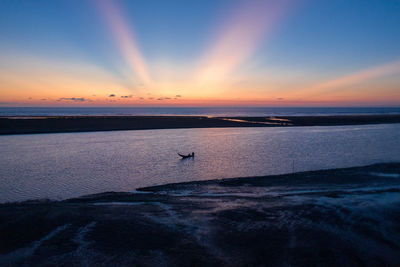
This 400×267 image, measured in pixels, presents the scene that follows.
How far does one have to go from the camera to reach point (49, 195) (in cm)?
1345

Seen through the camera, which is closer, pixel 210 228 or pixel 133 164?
pixel 210 228

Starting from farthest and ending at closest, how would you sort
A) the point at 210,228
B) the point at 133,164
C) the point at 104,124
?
the point at 104,124, the point at 133,164, the point at 210,228

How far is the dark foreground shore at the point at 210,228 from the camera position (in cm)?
788

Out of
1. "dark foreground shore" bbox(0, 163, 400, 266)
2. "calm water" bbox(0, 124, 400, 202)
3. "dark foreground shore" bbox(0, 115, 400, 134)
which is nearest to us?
"dark foreground shore" bbox(0, 163, 400, 266)

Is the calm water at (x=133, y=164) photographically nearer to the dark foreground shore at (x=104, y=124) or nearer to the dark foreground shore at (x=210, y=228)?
the dark foreground shore at (x=210, y=228)

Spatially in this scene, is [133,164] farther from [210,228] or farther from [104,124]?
[104,124]

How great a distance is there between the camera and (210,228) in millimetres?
9688

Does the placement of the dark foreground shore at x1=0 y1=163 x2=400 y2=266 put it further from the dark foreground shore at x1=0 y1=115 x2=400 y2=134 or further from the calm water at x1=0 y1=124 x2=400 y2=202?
the dark foreground shore at x1=0 y1=115 x2=400 y2=134

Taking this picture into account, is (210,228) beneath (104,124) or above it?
beneath

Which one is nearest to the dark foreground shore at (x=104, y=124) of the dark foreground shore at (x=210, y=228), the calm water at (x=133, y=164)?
the calm water at (x=133, y=164)

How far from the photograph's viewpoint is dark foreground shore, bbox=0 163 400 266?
788 centimetres

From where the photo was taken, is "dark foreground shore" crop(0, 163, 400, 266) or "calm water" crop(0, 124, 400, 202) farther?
"calm water" crop(0, 124, 400, 202)

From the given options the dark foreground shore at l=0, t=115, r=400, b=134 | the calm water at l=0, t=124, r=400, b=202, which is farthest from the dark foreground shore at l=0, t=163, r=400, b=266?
the dark foreground shore at l=0, t=115, r=400, b=134

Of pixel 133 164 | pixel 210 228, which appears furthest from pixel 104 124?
pixel 210 228
